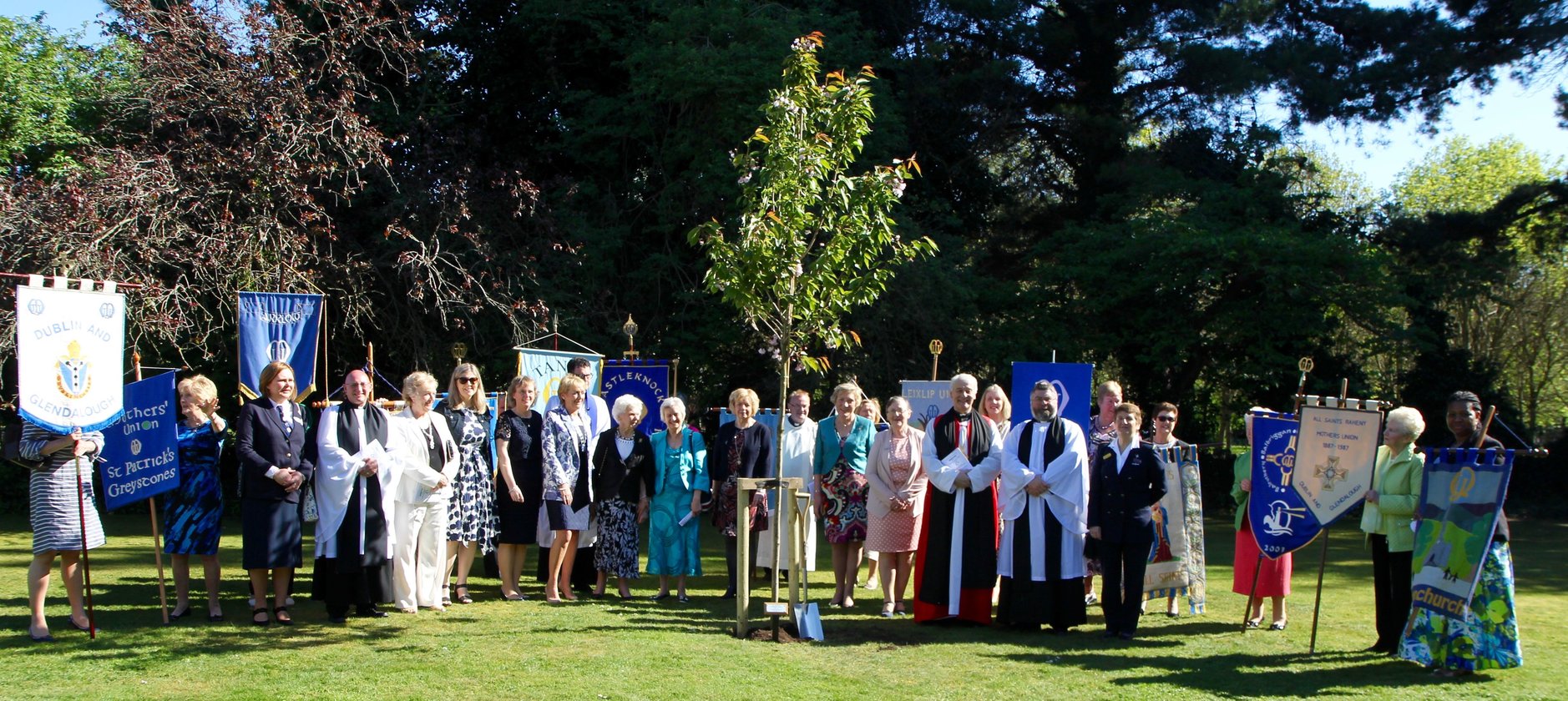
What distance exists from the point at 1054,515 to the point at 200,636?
18.8 feet

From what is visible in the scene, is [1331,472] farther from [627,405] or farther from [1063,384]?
[627,405]

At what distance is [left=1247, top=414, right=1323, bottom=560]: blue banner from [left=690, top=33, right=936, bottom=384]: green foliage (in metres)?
2.84

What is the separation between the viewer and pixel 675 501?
962cm

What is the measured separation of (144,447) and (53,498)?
78 cm

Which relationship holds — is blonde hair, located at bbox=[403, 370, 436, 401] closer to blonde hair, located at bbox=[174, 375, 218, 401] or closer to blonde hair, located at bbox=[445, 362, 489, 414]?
blonde hair, located at bbox=[445, 362, 489, 414]

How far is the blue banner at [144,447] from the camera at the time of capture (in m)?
8.20

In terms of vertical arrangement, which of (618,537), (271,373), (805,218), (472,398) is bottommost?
(618,537)

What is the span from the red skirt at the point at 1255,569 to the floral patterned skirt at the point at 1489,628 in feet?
4.78

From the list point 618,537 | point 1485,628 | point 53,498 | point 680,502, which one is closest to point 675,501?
point 680,502

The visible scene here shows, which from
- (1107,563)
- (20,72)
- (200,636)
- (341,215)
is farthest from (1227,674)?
(20,72)

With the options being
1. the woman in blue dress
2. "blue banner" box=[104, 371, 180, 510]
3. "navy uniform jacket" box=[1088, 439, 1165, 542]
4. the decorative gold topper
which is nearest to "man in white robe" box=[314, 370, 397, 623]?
the woman in blue dress

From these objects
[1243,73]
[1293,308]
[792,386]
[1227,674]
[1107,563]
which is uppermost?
[1243,73]

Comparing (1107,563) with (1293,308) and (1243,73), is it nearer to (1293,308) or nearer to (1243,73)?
(1293,308)

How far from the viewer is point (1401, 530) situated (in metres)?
7.70
